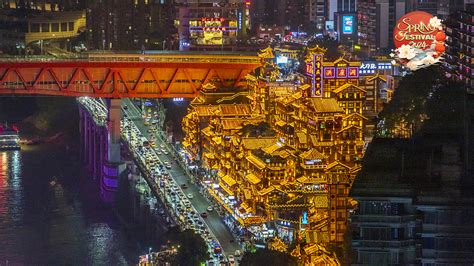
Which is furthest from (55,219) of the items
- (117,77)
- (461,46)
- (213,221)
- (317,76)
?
(461,46)

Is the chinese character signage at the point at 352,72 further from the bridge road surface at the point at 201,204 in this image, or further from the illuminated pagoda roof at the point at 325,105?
the bridge road surface at the point at 201,204

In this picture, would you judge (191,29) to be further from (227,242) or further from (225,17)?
(227,242)

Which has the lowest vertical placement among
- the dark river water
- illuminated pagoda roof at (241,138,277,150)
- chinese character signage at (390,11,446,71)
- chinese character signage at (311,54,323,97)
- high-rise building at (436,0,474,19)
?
the dark river water

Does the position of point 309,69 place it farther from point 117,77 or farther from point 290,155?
point 117,77

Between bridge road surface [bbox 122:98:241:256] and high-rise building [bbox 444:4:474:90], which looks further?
high-rise building [bbox 444:4:474:90]

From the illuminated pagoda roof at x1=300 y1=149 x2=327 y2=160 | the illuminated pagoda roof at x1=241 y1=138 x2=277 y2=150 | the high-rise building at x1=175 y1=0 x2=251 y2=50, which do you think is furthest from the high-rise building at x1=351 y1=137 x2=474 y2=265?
the high-rise building at x1=175 y1=0 x2=251 y2=50

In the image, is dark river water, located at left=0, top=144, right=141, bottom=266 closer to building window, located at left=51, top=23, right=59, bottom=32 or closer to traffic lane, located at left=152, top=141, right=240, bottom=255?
traffic lane, located at left=152, top=141, right=240, bottom=255
